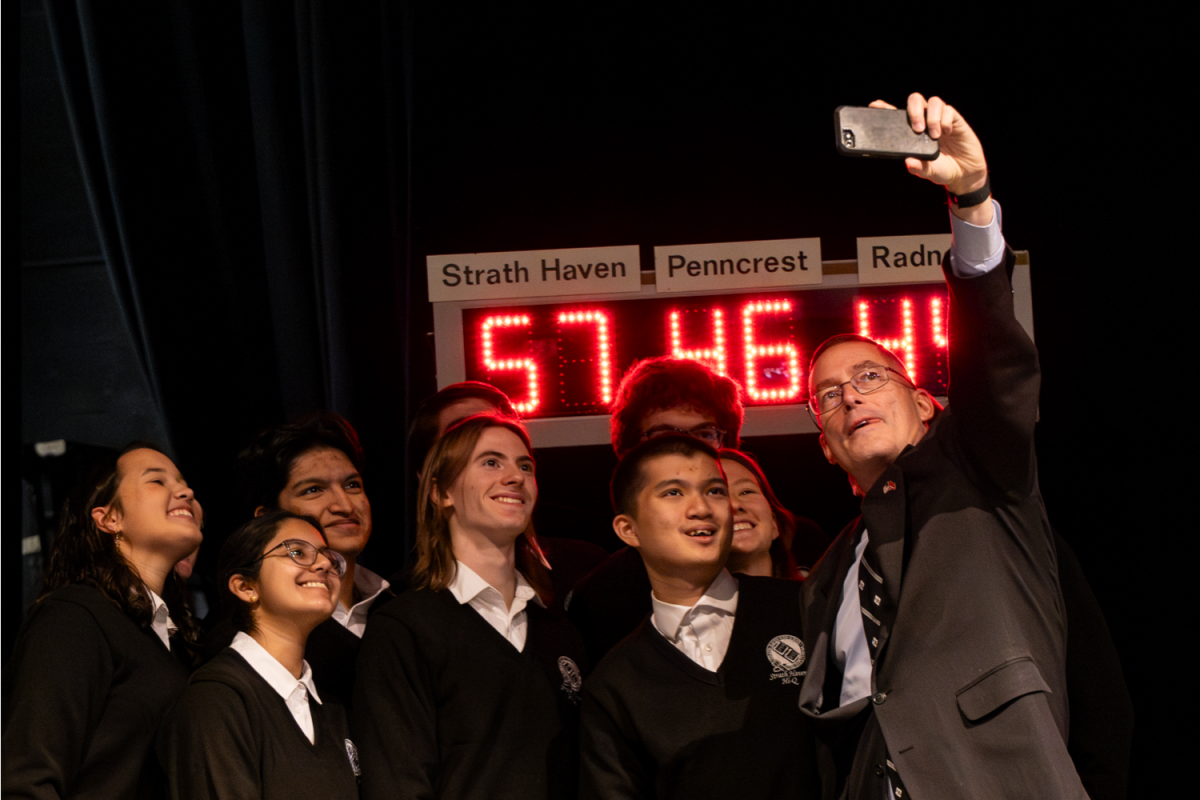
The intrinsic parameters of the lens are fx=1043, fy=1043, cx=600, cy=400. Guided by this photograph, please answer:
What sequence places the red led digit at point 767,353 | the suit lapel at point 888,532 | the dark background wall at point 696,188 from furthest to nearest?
1. the dark background wall at point 696,188
2. the red led digit at point 767,353
3. the suit lapel at point 888,532

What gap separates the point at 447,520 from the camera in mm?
2738

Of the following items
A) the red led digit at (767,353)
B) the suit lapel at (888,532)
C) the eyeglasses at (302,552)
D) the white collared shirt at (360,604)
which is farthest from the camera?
the red led digit at (767,353)

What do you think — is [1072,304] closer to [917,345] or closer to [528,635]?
[917,345]

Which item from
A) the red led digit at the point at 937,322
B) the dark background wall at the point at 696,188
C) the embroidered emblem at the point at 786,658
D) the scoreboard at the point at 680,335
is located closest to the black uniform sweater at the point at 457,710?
the embroidered emblem at the point at 786,658

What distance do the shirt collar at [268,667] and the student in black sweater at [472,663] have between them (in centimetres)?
15

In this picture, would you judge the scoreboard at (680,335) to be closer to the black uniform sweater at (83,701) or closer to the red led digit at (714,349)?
the red led digit at (714,349)

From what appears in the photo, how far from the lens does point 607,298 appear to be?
3973 millimetres

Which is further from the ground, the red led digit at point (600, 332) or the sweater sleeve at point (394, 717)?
the red led digit at point (600, 332)

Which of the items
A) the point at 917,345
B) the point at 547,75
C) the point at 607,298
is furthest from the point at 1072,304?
the point at 547,75

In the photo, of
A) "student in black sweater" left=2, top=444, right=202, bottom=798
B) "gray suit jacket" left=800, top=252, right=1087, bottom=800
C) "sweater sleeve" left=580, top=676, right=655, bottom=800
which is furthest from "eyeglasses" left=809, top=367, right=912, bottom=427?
"student in black sweater" left=2, top=444, right=202, bottom=798

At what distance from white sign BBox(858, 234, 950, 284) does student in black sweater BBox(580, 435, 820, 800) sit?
173 centimetres

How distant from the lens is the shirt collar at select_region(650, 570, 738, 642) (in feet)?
7.75

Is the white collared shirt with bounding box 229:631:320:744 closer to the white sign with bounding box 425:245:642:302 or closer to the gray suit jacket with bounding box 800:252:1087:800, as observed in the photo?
the gray suit jacket with bounding box 800:252:1087:800

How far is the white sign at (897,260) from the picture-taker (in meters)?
3.95
